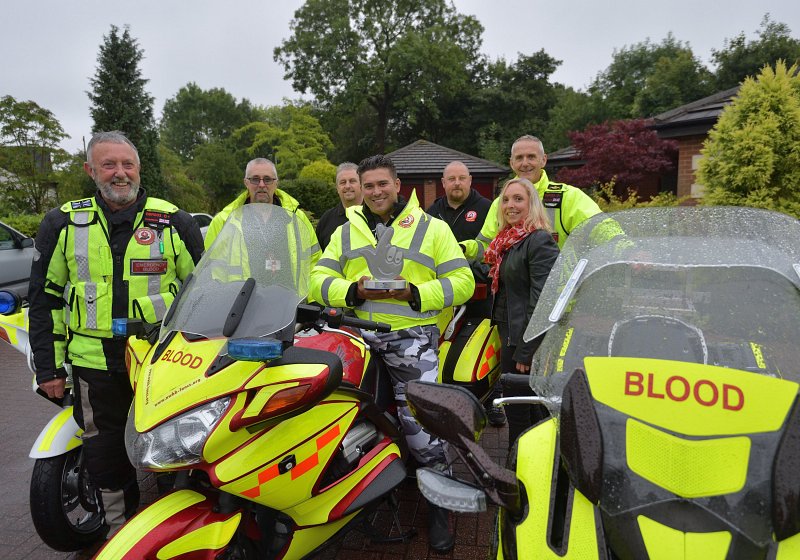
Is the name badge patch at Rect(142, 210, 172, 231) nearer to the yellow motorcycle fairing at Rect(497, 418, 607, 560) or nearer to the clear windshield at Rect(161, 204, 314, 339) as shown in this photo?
the clear windshield at Rect(161, 204, 314, 339)

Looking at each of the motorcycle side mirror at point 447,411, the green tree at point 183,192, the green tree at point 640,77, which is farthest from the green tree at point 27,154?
the green tree at point 640,77

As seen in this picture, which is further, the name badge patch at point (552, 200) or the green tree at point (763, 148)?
the green tree at point (763, 148)

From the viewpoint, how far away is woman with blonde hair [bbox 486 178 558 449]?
9.89 feet

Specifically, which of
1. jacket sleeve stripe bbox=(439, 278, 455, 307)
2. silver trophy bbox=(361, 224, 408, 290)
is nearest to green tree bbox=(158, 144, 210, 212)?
silver trophy bbox=(361, 224, 408, 290)

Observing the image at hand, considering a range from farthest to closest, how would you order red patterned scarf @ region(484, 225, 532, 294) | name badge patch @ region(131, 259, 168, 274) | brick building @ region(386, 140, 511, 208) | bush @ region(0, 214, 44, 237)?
brick building @ region(386, 140, 511, 208), bush @ region(0, 214, 44, 237), red patterned scarf @ region(484, 225, 532, 294), name badge patch @ region(131, 259, 168, 274)

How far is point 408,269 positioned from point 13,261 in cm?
734

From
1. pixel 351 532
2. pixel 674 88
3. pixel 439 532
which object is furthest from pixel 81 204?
pixel 674 88

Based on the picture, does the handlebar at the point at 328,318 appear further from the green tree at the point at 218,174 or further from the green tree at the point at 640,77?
the green tree at the point at 218,174

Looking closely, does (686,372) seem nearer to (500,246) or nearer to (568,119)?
(500,246)

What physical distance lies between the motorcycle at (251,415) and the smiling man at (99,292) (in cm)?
45

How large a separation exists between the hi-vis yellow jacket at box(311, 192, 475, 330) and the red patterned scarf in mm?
473

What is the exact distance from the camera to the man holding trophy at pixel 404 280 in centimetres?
277

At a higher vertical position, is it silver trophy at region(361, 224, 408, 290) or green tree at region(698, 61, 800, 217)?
green tree at region(698, 61, 800, 217)

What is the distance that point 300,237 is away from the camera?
2.36 metres
